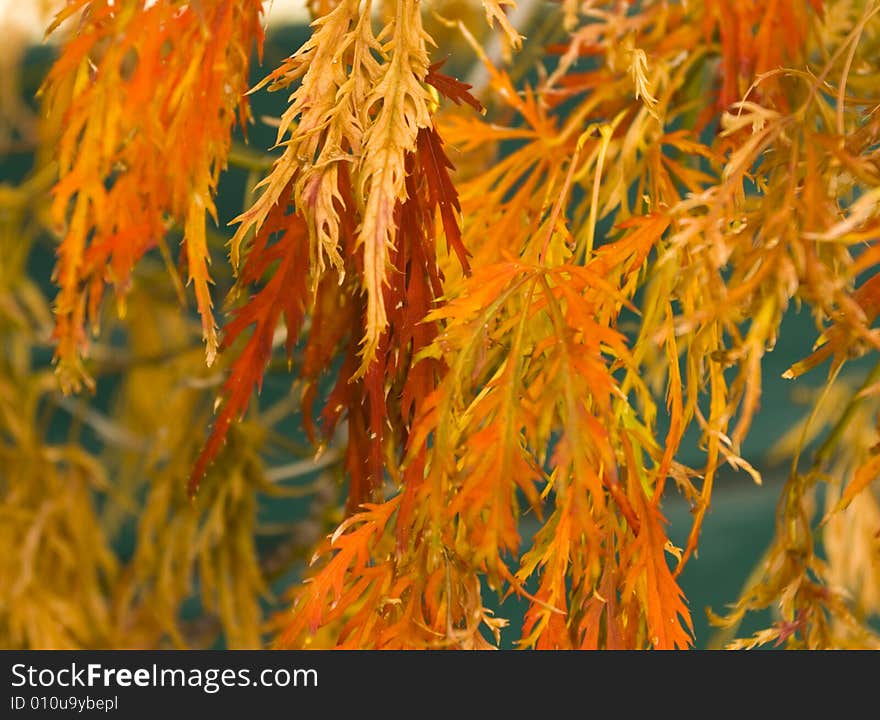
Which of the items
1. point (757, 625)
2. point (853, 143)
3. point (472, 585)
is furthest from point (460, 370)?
point (757, 625)

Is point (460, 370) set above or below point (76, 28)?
below

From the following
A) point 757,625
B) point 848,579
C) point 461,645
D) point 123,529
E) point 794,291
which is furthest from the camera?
point 123,529

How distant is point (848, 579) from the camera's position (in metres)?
1.22

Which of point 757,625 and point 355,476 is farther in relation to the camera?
point 757,625

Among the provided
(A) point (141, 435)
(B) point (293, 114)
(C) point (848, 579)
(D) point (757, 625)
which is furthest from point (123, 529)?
(B) point (293, 114)

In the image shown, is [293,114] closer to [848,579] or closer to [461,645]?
[461,645]

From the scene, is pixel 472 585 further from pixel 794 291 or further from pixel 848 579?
pixel 848 579

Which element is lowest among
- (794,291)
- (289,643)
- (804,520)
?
(804,520)

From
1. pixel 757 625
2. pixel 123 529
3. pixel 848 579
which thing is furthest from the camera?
pixel 123 529

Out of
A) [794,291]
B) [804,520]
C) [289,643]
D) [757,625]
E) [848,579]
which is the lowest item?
[757,625]

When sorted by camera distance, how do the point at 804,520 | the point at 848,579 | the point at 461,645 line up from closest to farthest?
the point at 461,645 < the point at 804,520 < the point at 848,579
